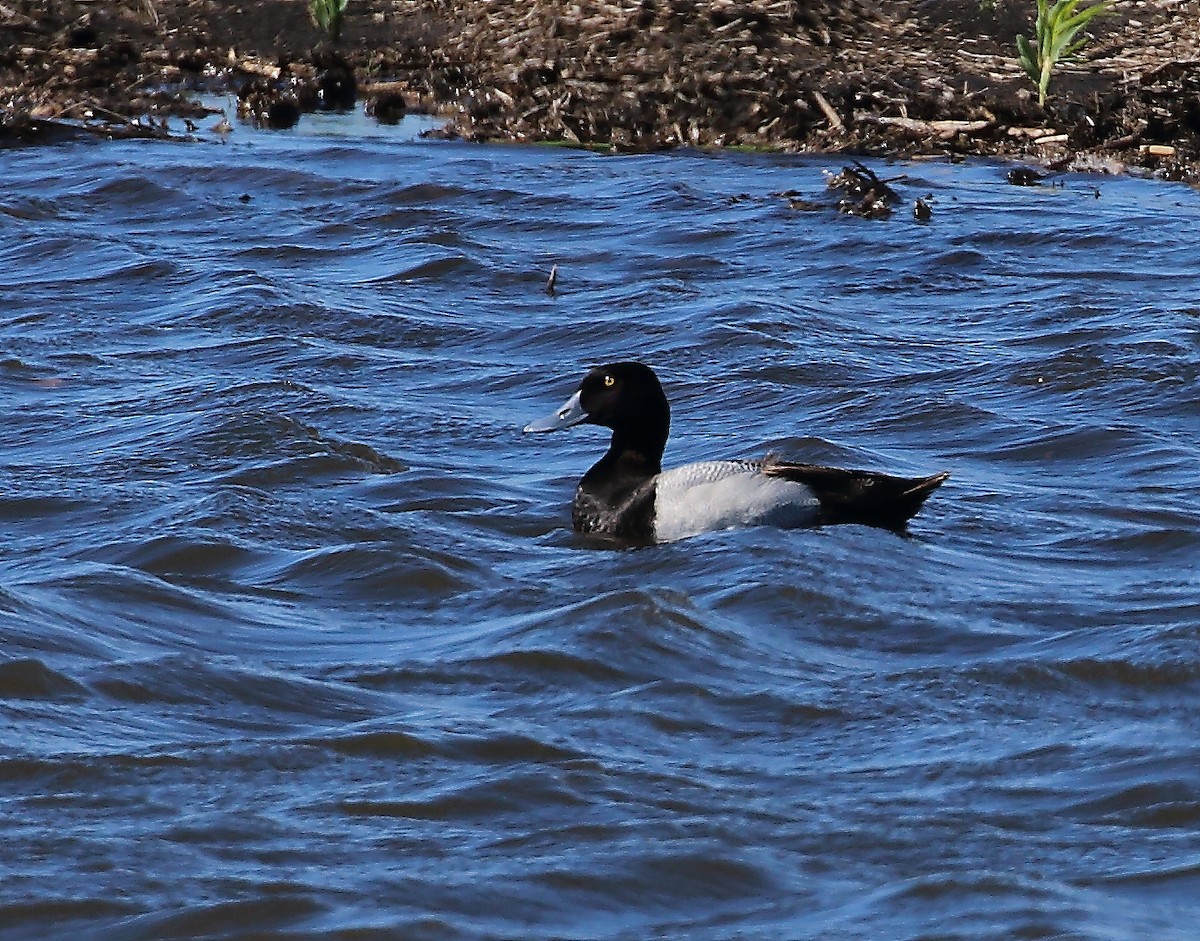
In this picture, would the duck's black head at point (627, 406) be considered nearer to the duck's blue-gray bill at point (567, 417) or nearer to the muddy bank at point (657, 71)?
the duck's blue-gray bill at point (567, 417)

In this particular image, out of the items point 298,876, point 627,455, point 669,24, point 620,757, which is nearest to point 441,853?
point 298,876

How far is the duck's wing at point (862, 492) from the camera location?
7680 mm

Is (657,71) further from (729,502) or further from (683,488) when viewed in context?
(729,502)

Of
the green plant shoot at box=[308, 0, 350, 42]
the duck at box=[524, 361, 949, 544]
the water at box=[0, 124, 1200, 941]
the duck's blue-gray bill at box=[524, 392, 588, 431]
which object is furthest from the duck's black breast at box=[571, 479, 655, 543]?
the green plant shoot at box=[308, 0, 350, 42]

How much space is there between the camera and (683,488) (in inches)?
311

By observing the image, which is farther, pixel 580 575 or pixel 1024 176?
pixel 1024 176

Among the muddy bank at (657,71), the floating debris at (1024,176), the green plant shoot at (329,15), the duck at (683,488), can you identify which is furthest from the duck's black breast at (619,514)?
the green plant shoot at (329,15)

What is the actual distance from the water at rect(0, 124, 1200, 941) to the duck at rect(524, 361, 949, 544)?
5.0 inches

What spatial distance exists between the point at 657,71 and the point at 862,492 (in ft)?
23.7

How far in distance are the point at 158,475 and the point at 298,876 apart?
3893 millimetres

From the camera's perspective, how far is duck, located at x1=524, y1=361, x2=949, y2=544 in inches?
304

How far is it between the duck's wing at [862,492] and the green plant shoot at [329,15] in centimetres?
885

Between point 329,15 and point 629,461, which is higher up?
point 329,15

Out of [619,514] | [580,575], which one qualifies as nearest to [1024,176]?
[619,514]
